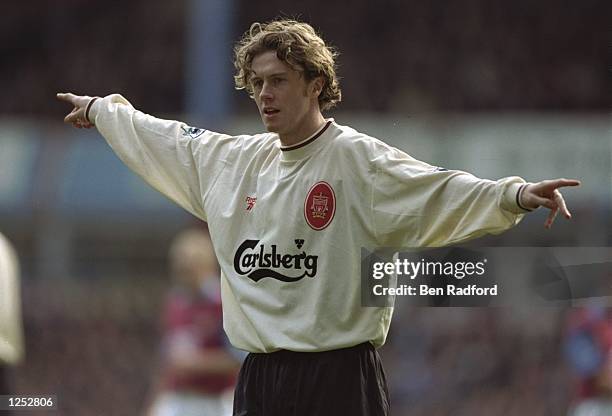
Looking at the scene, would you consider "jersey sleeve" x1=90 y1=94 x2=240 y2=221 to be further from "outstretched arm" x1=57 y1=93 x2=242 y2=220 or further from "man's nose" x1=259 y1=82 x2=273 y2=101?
"man's nose" x1=259 y1=82 x2=273 y2=101

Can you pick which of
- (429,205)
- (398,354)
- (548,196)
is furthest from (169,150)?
(398,354)

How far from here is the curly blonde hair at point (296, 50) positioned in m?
5.00

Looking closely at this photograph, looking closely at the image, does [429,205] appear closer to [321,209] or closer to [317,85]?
[321,209]

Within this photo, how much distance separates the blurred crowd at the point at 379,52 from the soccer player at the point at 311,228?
15.1m

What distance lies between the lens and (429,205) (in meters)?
4.83

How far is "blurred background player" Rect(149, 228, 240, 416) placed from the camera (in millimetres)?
9164

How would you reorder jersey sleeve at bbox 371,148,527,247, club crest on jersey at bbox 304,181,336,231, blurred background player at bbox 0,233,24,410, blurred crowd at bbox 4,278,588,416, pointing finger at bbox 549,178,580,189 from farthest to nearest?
blurred crowd at bbox 4,278,588,416 < blurred background player at bbox 0,233,24,410 < club crest on jersey at bbox 304,181,336,231 < jersey sleeve at bbox 371,148,527,247 < pointing finger at bbox 549,178,580,189

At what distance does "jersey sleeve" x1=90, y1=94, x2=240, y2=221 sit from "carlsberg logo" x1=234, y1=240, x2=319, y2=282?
0.35 meters

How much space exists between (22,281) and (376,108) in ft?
19.8

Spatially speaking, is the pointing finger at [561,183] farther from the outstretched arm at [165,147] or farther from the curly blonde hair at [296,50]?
the outstretched arm at [165,147]

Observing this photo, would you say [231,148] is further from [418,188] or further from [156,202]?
[156,202]

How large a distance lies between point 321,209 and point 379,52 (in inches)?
661

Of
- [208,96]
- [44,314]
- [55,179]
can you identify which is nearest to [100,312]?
[44,314]

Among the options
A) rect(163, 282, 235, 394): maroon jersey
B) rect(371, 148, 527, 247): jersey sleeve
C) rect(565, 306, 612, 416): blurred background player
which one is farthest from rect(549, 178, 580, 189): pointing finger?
rect(565, 306, 612, 416): blurred background player
